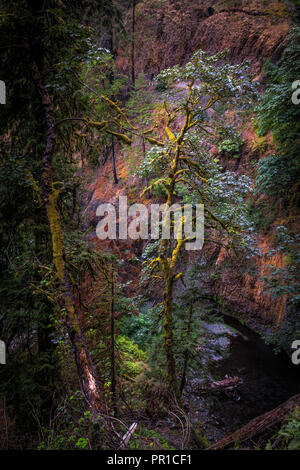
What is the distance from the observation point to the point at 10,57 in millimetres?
3781

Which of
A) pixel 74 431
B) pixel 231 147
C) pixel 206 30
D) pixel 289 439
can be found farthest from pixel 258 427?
pixel 206 30

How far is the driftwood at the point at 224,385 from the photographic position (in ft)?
29.3

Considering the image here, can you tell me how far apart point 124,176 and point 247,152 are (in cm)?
1003

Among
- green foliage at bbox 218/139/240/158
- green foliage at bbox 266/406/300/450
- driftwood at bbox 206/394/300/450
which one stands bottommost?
driftwood at bbox 206/394/300/450

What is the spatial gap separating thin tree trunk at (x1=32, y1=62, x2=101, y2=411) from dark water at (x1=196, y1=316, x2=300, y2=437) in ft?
21.7

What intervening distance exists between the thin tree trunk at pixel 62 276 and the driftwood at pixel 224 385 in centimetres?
744

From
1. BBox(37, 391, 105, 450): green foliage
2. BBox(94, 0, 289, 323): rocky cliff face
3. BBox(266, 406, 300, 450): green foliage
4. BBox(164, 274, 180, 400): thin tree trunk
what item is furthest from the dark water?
BBox(37, 391, 105, 450): green foliage

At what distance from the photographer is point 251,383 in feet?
30.3

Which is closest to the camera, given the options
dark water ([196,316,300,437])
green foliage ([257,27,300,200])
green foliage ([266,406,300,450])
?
green foliage ([266,406,300,450])

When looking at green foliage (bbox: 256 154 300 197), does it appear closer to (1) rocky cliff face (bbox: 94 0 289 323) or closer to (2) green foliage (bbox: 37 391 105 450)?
(1) rocky cliff face (bbox: 94 0 289 323)

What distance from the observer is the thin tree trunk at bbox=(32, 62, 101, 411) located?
3.30m

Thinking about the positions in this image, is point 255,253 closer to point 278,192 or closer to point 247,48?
point 278,192

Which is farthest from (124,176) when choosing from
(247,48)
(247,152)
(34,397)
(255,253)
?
(34,397)

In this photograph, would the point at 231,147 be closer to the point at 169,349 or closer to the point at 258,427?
the point at 169,349
